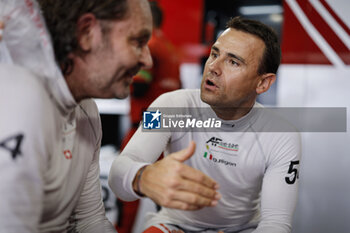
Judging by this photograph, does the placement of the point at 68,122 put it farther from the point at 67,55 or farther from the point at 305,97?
the point at 305,97

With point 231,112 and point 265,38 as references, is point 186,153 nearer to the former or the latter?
point 231,112

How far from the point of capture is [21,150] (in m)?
0.49

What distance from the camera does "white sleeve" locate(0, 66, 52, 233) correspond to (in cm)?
48

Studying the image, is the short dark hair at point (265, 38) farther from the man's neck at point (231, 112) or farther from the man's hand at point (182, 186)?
the man's hand at point (182, 186)

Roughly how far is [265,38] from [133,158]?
26.2 inches

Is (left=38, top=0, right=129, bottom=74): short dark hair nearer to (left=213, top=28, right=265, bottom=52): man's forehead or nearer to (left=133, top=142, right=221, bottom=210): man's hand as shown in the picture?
(left=133, top=142, right=221, bottom=210): man's hand

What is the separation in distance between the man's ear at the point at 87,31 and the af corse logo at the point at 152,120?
0.43 metres

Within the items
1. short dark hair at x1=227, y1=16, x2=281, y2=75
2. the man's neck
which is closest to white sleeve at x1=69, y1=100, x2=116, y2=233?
the man's neck

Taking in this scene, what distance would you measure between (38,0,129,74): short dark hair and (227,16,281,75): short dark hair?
2.01 feet

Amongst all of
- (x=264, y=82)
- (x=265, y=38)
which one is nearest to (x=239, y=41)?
(x=265, y=38)

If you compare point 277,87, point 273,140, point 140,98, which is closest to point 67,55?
point 273,140

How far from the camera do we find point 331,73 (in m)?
2.02

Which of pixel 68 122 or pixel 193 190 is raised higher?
pixel 68 122

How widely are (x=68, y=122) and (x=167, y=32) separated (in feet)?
6.22
